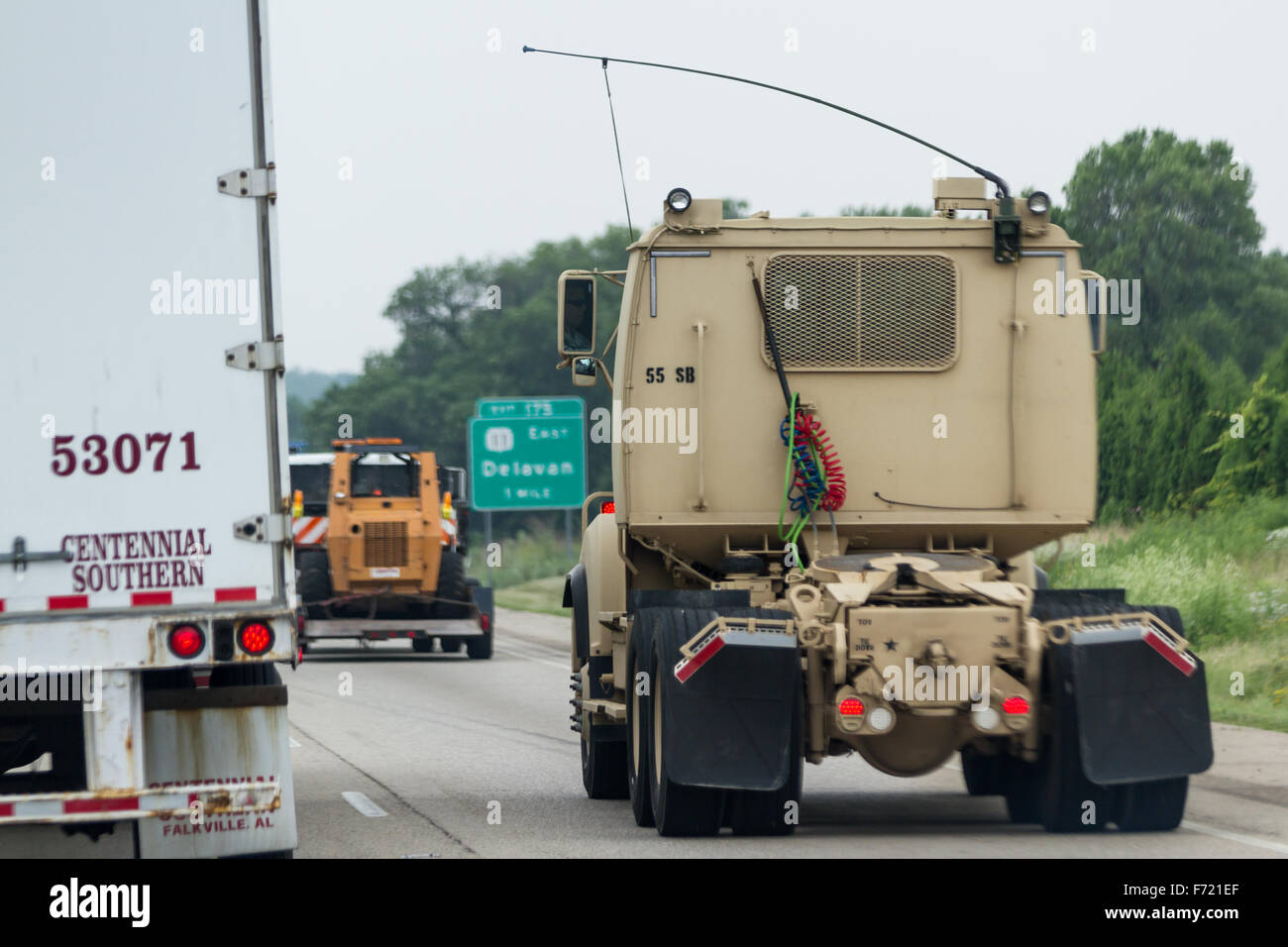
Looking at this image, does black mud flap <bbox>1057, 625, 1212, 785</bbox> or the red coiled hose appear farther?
the red coiled hose

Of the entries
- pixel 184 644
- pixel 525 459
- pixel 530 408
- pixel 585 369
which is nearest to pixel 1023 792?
pixel 585 369

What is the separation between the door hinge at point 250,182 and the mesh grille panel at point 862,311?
12.0 ft

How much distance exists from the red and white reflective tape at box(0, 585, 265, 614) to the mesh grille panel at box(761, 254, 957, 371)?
4000 mm

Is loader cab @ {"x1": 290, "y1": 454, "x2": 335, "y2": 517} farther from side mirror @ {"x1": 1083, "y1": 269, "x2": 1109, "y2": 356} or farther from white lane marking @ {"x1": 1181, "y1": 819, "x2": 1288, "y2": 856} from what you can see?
A: white lane marking @ {"x1": 1181, "y1": 819, "x2": 1288, "y2": 856}

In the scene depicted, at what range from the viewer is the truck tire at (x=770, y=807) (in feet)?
32.8

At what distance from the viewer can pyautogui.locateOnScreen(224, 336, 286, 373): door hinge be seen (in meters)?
8.46

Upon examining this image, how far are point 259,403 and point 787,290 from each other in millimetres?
3906

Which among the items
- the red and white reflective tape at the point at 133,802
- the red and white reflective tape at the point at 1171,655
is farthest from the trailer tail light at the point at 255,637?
the red and white reflective tape at the point at 1171,655

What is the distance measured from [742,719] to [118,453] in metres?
3.38

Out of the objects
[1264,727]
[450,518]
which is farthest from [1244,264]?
[1264,727]

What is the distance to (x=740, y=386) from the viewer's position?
11.4m

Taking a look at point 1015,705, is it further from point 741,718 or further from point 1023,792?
point 741,718

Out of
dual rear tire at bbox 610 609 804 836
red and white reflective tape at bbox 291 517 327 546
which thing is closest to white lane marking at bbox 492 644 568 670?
red and white reflective tape at bbox 291 517 327 546
